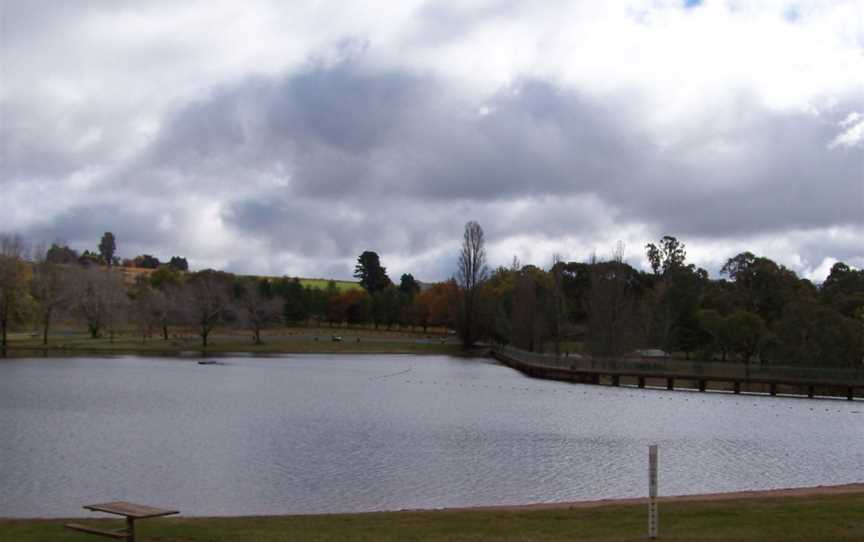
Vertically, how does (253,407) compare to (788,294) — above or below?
below

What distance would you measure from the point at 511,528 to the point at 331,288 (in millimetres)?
159706

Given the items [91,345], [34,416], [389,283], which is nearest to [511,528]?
[34,416]

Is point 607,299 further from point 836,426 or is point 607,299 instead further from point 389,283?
point 389,283

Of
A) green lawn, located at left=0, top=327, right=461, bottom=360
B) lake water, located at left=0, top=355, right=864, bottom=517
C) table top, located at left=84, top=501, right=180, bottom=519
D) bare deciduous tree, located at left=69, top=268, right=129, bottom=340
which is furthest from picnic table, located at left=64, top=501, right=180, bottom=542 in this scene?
bare deciduous tree, located at left=69, top=268, right=129, bottom=340

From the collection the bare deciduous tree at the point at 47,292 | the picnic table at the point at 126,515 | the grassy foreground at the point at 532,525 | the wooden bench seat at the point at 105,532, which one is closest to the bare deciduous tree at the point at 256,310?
the bare deciduous tree at the point at 47,292

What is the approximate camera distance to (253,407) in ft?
142

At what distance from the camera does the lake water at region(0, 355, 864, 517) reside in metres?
22.2

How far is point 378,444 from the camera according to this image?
1220 inches

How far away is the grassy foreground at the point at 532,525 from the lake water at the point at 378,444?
Answer: 11.8 ft

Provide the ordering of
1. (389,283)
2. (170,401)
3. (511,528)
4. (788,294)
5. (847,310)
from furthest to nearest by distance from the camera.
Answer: (389,283) < (788,294) < (847,310) < (170,401) < (511,528)

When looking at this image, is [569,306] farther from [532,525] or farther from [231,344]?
[532,525]

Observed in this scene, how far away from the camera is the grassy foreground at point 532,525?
46.3 ft

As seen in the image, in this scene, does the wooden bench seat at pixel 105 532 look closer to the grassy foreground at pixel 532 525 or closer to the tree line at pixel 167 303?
the grassy foreground at pixel 532 525

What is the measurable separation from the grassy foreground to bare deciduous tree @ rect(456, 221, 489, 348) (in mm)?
107919
